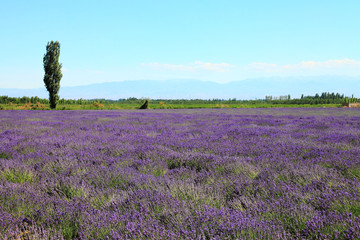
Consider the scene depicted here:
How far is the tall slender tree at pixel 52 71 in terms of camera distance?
36.1 metres

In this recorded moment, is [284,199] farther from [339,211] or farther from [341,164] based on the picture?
[341,164]

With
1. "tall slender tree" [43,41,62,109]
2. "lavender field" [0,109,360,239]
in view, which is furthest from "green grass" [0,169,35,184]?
"tall slender tree" [43,41,62,109]

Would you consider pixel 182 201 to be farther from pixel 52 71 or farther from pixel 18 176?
pixel 52 71

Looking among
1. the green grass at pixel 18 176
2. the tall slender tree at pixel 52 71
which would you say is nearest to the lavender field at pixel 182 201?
the green grass at pixel 18 176

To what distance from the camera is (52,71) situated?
36.6 meters

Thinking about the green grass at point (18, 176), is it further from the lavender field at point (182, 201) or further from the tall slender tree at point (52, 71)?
the tall slender tree at point (52, 71)

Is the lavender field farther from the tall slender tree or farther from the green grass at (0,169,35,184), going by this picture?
the tall slender tree

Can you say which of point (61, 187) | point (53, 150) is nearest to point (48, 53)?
point (53, 150)

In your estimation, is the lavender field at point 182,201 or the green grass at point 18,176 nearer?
the lavender field at point 182,201

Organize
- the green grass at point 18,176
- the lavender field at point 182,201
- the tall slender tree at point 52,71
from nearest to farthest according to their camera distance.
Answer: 1. the lavender field at point 182,201
2. the green grass at point 18,176
3. the tall slender tree at point 52,71

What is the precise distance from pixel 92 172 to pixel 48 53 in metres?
39.9

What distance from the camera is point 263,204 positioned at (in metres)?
2.11

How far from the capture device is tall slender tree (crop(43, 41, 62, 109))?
3606 centimetres

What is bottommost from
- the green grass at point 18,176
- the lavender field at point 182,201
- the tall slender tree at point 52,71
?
the green grass at point 18,176
